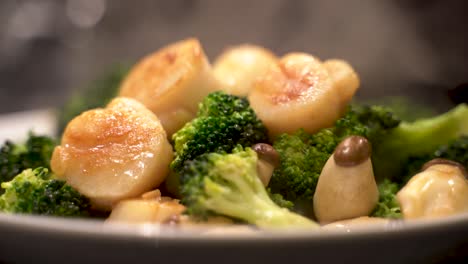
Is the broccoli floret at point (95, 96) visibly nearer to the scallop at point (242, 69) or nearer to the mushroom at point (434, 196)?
the scallop at point (242, 69)

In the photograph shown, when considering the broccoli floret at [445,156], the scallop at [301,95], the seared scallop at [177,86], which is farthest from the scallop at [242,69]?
the broccoli floret at [445,156]

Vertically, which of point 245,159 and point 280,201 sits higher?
point 245,159

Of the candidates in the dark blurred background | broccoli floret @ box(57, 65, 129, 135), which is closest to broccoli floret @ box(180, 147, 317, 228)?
broccoli floret @ box(57, 65, 129, 135)

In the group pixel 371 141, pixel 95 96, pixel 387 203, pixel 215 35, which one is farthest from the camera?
pixel 215 35

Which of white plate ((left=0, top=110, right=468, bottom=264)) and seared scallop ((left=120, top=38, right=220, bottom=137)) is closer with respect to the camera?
white plate ((left=0, top=110, right=468, bottom=264))

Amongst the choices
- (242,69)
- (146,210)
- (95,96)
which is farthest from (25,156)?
(95,96)

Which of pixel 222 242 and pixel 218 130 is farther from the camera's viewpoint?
pixel 218 130

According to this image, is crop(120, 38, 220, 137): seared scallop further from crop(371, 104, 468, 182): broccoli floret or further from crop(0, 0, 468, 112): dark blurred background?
crop(0, 0, 468, 112): dark blurred background

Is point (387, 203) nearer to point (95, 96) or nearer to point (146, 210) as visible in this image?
point (146, 210)
